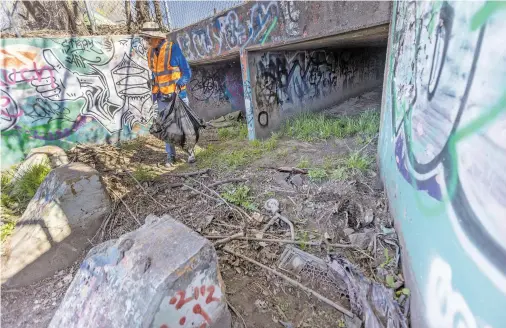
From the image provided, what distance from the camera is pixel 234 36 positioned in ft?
19.5

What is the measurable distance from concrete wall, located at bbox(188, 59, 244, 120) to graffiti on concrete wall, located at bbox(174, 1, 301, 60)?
1.53 m

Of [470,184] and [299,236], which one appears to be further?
[299,236]

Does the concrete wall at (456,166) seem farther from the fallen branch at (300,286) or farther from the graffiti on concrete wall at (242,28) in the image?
the graffiti on concrete wall at (242,28)

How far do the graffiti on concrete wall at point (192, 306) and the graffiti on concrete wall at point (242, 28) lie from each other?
4618mm

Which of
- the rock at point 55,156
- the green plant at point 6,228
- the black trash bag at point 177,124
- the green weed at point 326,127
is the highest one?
the black trash bag at point 177,124

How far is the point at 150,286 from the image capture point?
1650mm

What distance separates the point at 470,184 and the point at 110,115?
26.1ft

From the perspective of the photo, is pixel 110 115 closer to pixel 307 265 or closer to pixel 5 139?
pixel 5 139

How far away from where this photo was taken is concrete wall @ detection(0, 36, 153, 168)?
591 centimetres

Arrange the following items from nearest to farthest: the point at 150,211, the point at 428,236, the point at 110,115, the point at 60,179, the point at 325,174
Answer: the point at 428,236
the point at 60,179
the point at 150,211
the point at 325,174
the point at 110,115

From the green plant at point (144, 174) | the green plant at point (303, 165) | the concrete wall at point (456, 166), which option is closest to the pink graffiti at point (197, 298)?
the concrete wall at point (456, 166)

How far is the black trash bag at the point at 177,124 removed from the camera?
4754 mm

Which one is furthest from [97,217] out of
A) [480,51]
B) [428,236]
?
[480,51]

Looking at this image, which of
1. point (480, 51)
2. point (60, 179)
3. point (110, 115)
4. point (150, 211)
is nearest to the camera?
point (480, 51)
